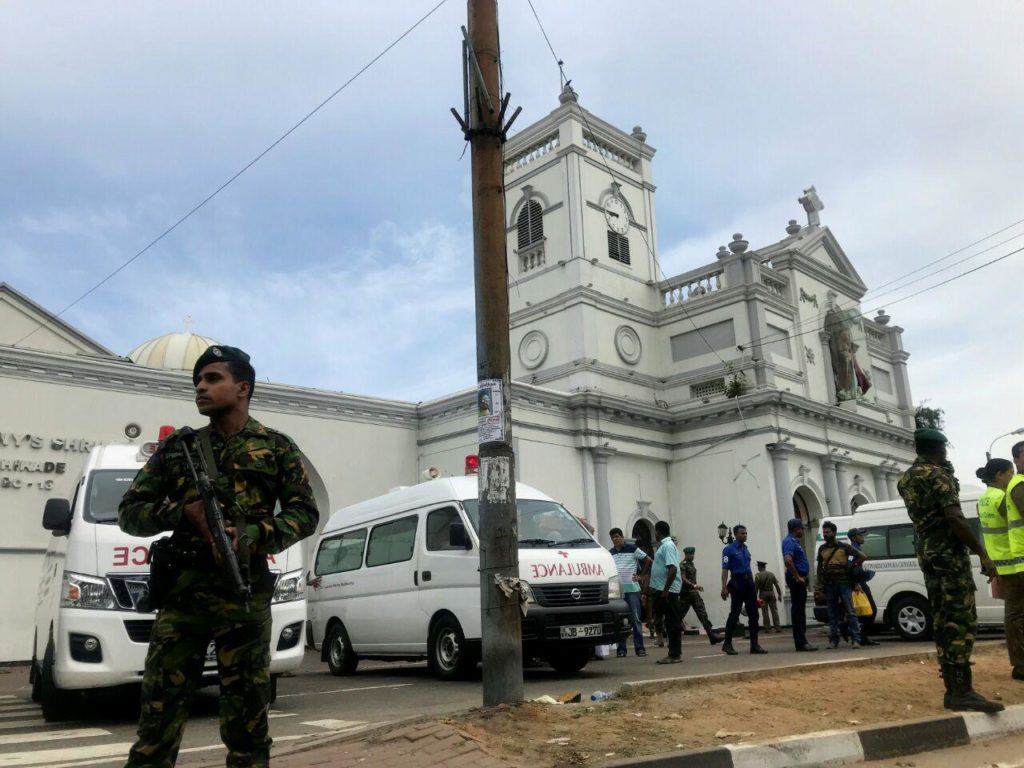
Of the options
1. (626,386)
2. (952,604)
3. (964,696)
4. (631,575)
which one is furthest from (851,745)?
(626,386)

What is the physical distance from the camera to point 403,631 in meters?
10.6

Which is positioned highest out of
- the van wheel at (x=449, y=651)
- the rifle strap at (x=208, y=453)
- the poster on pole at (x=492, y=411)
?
the poster on pole at (x=492, y=411)

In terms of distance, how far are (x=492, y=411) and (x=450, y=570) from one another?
14.8 ft

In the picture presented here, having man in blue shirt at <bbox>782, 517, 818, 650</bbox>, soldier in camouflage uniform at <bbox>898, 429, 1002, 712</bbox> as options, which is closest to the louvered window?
man in blue shirt at <bbox>782, 517, 818, 650</bbox>

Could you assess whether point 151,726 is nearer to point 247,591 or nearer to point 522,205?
point 247,591

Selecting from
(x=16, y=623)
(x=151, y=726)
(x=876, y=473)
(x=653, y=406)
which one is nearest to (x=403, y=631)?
(x=151, y=726)

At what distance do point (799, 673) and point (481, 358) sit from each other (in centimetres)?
384

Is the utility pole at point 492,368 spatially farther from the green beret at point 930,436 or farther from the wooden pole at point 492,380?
the green beret at point 930,436

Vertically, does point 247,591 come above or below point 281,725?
above

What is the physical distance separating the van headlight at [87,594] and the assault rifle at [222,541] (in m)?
4.16

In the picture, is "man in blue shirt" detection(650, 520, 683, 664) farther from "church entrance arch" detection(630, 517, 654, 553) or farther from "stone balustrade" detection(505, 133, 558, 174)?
"stone balustrade" detection(505, 133, 558, 174)

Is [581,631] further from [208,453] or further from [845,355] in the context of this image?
[845,355]

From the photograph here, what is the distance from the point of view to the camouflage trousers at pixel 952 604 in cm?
575

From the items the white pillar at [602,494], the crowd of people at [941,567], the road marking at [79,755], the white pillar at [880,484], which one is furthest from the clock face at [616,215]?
the road marking at [79,755]
